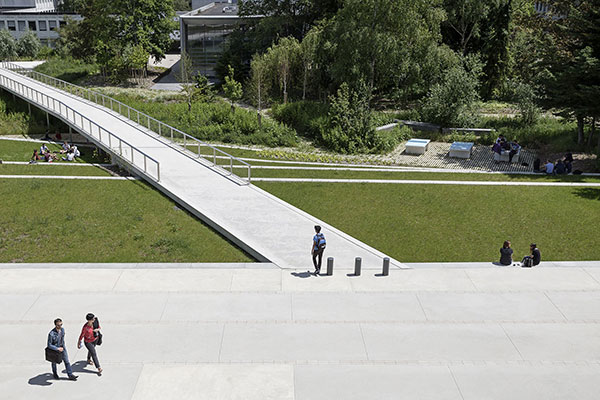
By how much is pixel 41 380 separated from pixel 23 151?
21332mm

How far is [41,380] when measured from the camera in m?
10.2

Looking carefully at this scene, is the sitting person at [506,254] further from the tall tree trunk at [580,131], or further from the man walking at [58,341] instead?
the tall tree trunk at [580,131]

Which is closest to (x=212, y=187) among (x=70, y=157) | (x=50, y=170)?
(x=50, y=170)

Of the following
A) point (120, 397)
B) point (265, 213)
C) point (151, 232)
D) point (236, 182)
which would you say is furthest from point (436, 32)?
point (120, 397)

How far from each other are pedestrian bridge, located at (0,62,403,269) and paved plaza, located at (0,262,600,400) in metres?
1.27

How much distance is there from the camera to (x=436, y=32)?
37.2m

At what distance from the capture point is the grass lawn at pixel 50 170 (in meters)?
23.8

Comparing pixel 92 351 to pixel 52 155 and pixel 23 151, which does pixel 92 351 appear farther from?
pixel 23 151

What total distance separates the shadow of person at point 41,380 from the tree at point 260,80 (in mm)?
27096

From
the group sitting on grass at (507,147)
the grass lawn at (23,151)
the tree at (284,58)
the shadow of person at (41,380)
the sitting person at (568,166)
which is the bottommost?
the shadow of person at (41,380)

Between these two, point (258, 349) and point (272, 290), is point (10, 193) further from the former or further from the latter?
point (258, 349)

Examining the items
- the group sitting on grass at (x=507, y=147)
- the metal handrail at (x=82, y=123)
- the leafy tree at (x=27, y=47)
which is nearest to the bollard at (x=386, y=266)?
the metal handrail at (x=82, y=123)

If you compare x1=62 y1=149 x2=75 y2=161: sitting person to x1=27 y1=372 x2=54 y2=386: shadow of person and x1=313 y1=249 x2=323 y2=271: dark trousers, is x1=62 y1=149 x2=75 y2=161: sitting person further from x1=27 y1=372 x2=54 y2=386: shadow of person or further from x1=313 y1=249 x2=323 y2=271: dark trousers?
x1=27 y1=372 x2=54 y2=386: shadow of person

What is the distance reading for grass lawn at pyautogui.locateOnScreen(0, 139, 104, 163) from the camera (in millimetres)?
26462
